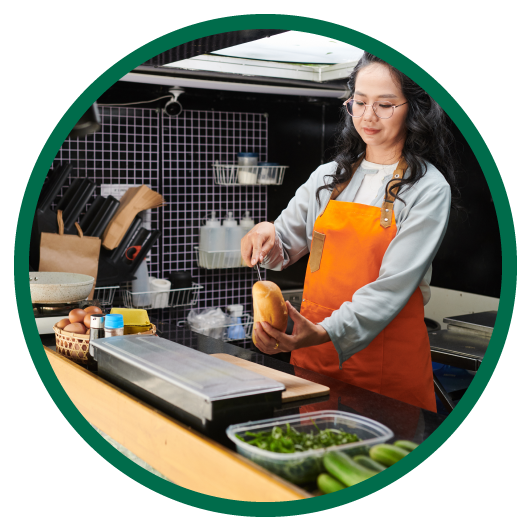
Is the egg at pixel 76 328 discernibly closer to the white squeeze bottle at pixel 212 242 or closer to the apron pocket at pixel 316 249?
the apron pocket at pixel 316 249

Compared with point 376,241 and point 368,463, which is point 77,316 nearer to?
point 376,241

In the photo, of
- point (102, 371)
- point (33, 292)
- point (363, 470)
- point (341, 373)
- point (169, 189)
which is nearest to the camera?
point (363, 470)

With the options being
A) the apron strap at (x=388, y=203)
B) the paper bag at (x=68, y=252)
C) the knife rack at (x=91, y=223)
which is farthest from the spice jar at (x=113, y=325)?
the knife rack at (x=91, y=223)

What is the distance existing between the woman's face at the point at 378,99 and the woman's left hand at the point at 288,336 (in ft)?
2.12

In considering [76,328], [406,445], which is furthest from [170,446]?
[76,328]

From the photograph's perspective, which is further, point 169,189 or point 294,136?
point 294,136

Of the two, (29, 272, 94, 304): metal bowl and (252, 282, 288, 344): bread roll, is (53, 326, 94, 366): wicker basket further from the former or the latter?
(252, 282, 288, 344): bread roll

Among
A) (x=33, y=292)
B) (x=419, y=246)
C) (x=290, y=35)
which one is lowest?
(x=33, y=292)

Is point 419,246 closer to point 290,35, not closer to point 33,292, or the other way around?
point 290,35

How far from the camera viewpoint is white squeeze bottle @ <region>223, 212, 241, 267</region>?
3.72 meters

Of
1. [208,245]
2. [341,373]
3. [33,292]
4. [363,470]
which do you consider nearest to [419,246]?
[341,373]

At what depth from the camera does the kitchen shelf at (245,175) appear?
3.70 m

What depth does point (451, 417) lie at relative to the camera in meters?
1.53

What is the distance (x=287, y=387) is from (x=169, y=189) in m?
2.21
